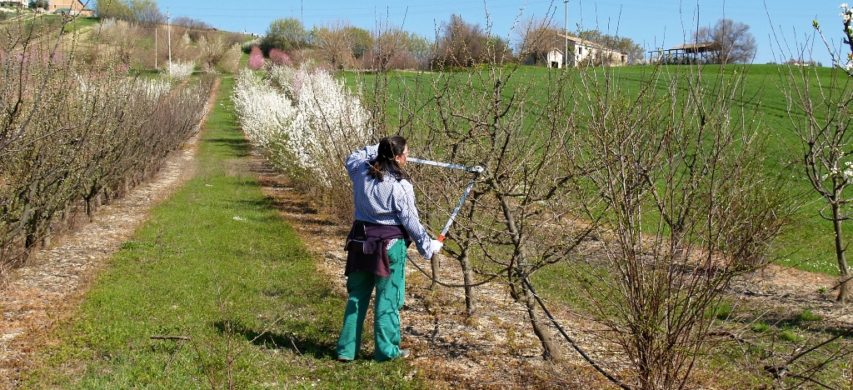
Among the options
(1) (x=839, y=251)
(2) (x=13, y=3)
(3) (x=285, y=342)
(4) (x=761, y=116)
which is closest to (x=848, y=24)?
(4) (x=761, y=116)

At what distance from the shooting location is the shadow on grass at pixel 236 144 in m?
29.7

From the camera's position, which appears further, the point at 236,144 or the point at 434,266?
the point at 236,144

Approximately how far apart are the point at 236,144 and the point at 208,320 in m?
26.5

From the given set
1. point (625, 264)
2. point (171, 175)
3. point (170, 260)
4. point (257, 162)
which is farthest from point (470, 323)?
point (257, 162)

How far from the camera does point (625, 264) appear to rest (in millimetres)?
4148

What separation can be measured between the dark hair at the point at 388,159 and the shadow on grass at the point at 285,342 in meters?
1.58

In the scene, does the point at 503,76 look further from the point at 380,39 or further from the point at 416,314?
the point at 380,39

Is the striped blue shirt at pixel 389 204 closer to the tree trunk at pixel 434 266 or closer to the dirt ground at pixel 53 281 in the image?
the dirt ground at pixel 53 281

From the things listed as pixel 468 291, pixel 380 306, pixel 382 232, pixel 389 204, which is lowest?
pixel 468 291

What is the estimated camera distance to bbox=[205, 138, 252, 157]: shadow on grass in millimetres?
29659

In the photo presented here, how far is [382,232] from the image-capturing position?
18.7 ft

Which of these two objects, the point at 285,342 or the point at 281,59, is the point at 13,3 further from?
the point at 281,59

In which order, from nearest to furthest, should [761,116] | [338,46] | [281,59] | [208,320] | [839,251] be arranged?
[208,320] → [761,116] → [839,251] → [338,46] → [281,59]

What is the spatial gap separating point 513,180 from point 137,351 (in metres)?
3.15
